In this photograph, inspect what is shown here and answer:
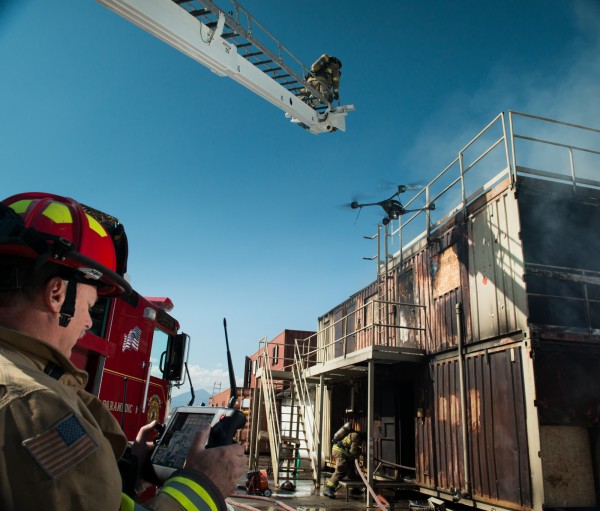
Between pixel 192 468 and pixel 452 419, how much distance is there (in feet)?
30.0

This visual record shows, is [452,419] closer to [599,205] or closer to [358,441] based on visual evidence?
[358,441]

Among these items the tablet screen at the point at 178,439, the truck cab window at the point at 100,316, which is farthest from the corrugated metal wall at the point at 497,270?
the tablet screen at the point at 178,439

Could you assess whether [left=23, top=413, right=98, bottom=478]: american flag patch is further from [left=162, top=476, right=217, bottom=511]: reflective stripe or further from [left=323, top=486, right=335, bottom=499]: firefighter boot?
[left=323, top=486, right=335, bottom=499]: firefighter boot

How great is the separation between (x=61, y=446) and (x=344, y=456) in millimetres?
11924

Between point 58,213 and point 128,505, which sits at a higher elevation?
point 58,213

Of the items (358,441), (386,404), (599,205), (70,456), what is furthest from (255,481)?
(70,456)

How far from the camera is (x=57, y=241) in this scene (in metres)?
1.50

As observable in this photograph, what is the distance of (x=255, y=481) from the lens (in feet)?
34.4

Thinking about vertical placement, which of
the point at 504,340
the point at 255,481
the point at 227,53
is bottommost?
the point at 255,481

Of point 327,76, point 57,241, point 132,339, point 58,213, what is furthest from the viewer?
point 327,76

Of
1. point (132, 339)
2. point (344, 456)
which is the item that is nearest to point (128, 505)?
point (132, 339)

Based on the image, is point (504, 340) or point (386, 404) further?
point (386, 404)

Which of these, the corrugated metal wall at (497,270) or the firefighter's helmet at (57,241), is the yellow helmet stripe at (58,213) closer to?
the firefighter's helmet at (57,241)

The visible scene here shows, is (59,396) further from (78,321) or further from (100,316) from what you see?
(100,316)
